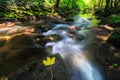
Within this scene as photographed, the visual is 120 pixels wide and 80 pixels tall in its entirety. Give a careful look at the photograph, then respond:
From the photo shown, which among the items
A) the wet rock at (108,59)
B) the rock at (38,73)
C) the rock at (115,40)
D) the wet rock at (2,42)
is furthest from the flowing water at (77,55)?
the wet rock at (2,42)

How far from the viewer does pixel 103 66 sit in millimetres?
5801

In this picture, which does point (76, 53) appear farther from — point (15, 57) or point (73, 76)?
point (15, 57)

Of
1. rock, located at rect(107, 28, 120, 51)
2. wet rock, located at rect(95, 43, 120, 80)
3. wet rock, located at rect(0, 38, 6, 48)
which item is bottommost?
wet rock, located at rect(95, 43, 120, 80)

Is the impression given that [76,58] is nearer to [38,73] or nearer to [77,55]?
[77,55]

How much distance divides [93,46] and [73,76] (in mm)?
2925

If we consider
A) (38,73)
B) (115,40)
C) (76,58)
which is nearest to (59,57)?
(38,73)

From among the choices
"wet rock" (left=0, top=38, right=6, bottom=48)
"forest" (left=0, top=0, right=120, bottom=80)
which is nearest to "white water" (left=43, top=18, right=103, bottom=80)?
"forest" (left=0, top=0, right=120, bottom=80)

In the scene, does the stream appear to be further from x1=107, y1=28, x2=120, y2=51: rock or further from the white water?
x1=107, y1=28, x2=120, y2=51: rock

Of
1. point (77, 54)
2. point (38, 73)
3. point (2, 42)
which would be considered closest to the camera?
point (38, 73)

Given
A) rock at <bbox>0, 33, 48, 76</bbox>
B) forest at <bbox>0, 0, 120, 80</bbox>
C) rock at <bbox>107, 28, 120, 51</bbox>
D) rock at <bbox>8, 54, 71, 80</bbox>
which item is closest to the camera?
rock at <bbox>8, 54, 71, 80</bbox>

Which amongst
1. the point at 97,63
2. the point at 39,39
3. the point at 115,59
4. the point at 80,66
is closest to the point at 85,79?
the point at 80,66

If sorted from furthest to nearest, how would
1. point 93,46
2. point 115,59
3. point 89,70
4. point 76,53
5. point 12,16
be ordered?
point 12,16
point 93,46
point 76,53
point 115,59
point 89,70

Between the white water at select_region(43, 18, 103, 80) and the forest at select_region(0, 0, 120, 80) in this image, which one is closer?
the forest at select_region(0, 0, 120, 80)

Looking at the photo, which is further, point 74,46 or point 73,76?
point 74,46
